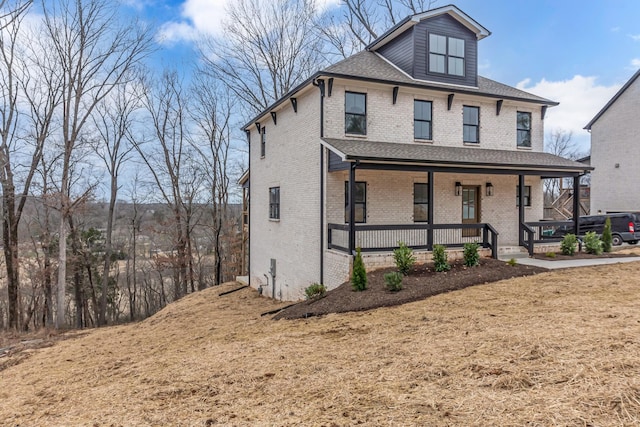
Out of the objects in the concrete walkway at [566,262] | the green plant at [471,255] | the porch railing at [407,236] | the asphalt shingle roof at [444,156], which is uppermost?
the asphalt shingle roof at [444,156]

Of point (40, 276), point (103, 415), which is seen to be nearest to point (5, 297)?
point (40, 276)

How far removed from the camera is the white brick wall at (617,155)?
75.2 feet

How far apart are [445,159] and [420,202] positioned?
210 centimetres

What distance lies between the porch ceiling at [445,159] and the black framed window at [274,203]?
4.60 meters

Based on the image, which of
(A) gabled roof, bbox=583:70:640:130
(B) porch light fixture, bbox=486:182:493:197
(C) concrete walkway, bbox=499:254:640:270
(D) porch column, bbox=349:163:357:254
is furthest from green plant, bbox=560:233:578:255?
(A) gabled roof, bbox=583:70:640:130

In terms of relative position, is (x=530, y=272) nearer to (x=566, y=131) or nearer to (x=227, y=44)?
(x=227, y=44)

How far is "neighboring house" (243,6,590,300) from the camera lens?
39.3 feet

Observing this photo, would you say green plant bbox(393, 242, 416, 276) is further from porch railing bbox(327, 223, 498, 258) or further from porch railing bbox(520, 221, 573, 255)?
porch railing bbox(520, 221, 573, 255)

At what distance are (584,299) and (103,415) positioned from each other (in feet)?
26.6

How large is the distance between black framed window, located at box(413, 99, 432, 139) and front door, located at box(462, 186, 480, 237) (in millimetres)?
2510

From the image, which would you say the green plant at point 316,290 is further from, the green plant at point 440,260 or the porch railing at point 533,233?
the porch railing at point 533,233

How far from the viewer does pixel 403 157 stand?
1123 cm

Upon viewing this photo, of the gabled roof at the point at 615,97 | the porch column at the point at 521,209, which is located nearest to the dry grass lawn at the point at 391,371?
the porch column at the point at 521,209

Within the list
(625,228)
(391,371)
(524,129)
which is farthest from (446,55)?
(391,371)
